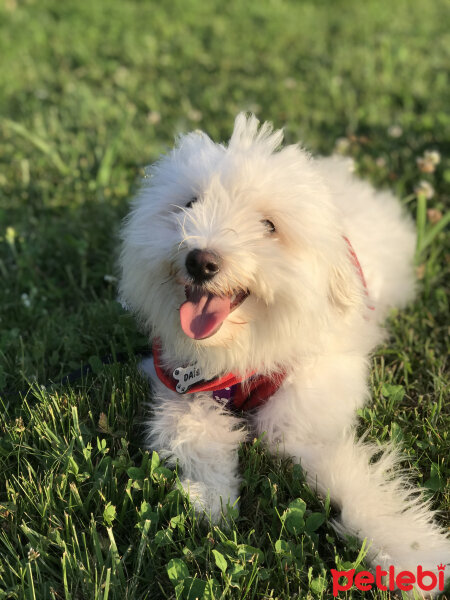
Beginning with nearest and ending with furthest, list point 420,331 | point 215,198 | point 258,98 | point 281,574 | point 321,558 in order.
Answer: point 281,574 < point 321,558 < point 215,198 < point 420,331 < point 258,98

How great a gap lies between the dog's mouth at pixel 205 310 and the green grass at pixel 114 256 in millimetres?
571

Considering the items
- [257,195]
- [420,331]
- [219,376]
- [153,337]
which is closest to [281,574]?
[219,376]

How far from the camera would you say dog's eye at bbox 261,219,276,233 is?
2.35 metres

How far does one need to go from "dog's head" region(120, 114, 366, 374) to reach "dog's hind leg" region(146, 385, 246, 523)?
0.24 meters

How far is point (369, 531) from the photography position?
2135 mm

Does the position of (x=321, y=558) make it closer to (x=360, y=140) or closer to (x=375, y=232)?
(x=375, y=232)

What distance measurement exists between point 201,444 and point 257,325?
0.56 meters

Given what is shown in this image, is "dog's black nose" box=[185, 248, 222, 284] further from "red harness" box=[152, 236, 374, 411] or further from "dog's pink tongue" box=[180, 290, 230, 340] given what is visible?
"red harness" box=[152, 236, 374, 411]

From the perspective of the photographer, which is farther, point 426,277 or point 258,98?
point 258,98

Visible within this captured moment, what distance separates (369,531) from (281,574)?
0.36 m

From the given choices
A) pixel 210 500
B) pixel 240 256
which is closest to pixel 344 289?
pixel 240 256

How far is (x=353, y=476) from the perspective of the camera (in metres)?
2.29

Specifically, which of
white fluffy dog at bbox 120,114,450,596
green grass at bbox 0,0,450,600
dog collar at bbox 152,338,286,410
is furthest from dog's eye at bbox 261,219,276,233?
green grass at bbox 0,0,450,600

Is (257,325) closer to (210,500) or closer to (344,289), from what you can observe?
(344,289)
